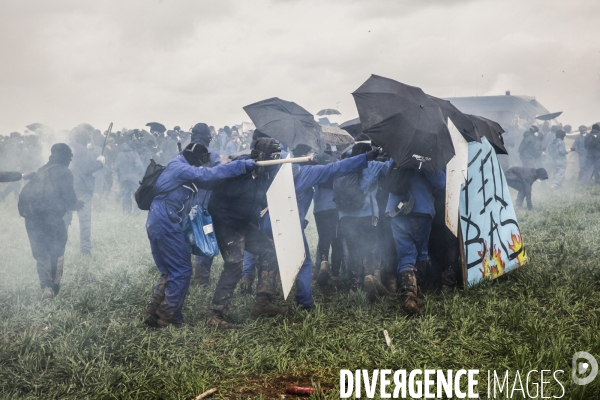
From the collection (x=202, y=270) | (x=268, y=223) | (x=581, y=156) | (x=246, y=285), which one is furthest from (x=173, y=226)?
(x=581, y=156)

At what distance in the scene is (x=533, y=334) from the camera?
4551mm

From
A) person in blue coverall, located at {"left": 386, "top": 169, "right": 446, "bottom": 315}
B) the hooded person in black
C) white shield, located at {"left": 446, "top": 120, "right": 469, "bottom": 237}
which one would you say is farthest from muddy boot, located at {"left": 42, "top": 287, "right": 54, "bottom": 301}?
white shield, located at {"left": 446, "top": 120, "right": 469, "bottom": 237}

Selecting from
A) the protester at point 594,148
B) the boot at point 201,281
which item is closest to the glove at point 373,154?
the boot at point 201,281

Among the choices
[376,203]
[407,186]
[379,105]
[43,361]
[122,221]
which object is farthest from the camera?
[122,221]

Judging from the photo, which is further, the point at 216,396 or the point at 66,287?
the point at 66,287

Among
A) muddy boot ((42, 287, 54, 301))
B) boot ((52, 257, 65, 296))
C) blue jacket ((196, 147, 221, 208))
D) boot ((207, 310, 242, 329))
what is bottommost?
boot ((207, 310, 242, 329))

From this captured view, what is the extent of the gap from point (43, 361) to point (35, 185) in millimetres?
2833

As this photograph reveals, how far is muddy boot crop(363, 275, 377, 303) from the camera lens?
5.93 m

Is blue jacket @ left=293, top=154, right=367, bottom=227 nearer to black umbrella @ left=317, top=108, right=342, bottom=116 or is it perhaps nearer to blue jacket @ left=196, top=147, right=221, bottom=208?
blue jacket @ left=196, top=147, right=221, bottom=208

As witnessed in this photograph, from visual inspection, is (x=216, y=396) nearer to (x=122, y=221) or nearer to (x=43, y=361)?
(x=43, y=361)

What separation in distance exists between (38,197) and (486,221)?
530cm

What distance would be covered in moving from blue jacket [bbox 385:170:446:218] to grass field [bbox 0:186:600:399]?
961mm

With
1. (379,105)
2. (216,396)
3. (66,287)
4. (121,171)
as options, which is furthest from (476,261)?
(121,171)

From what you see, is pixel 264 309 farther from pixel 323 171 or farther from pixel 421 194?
pixel 421 194
